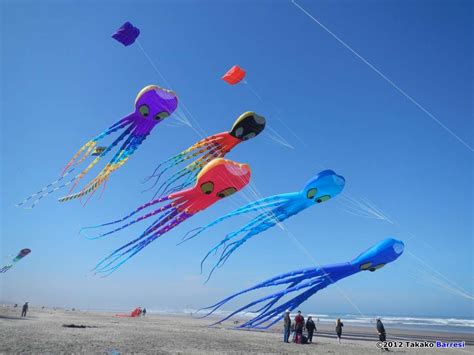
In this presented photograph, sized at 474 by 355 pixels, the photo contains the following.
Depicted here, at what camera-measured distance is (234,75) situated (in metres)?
12.0

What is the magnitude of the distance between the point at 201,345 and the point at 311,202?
6330 millimetres

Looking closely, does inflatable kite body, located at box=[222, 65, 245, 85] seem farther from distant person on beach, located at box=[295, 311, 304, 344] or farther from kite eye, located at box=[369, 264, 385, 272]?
distant person on beach, located at box=[295, 311, 304, 344]

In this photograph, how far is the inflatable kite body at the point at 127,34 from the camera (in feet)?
38.2

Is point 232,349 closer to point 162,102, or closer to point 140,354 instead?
point 140,354

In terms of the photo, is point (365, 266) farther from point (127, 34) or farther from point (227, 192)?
point (127, 34)

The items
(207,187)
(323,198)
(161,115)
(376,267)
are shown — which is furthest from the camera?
(161,115)

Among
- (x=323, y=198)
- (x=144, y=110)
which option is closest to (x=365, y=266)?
(x=323, y=198)

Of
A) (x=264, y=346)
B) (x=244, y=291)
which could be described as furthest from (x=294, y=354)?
(x=244, y=291)

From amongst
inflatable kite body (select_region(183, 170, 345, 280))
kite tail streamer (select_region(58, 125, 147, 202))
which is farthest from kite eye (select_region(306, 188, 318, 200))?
kite tail streamer (select_region(58, 125, 147, 202))

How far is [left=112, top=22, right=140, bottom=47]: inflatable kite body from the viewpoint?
11.6m

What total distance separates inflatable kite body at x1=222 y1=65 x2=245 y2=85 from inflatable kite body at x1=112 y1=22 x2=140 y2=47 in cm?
340

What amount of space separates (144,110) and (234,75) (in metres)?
3.53

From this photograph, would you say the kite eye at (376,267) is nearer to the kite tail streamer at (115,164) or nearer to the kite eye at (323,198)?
the kite eye at (323,198)

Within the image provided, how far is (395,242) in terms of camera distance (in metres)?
11.7
